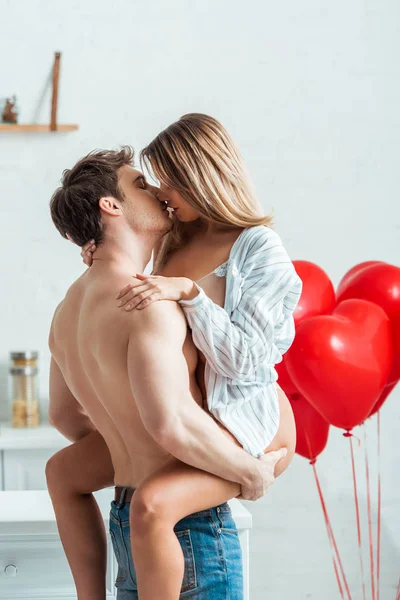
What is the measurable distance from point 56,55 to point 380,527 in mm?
2070

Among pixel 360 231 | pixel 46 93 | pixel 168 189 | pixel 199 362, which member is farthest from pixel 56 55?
pixel 199 362

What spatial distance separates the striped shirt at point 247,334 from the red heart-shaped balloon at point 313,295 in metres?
0.51

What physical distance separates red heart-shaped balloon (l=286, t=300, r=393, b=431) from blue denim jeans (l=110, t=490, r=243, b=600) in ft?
1.67

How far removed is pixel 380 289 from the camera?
1993 millimetres

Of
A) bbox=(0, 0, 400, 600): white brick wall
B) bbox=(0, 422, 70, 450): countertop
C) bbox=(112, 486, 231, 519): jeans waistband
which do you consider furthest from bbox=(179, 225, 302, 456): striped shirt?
bbox=(0, 0, 400, 600): white brick wall

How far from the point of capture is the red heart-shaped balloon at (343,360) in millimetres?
1813

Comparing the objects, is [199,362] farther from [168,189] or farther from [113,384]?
[168,189]

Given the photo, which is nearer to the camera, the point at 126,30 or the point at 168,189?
the point at 168,189

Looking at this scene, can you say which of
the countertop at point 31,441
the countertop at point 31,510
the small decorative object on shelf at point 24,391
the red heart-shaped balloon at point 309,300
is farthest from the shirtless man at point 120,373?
the small decorative object on shelf at point 24,391

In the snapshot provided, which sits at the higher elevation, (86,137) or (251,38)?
(251,38)

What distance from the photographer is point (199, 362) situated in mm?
1446

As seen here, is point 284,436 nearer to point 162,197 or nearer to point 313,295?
point 162,197

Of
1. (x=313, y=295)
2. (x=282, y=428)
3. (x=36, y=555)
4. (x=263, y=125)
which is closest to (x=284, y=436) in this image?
(x=282, y=428)

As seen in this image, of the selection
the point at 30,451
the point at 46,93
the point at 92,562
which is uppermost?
the point at 46,93
